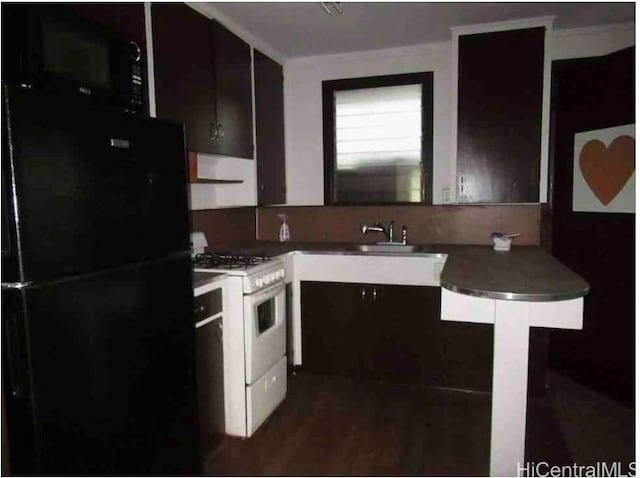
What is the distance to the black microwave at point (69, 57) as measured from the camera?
1.25m

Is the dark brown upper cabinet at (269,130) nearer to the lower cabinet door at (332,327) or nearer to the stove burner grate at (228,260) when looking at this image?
the stove burner grate at (228,260)

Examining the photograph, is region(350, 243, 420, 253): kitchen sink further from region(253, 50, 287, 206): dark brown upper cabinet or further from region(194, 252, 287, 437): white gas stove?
region(194, 252, 287, 437): white gas stove

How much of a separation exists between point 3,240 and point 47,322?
0.77 feet

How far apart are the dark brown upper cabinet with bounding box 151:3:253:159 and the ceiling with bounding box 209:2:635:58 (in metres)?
0.20

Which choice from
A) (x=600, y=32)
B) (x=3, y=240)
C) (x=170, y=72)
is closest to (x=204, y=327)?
(x=3, y=240)

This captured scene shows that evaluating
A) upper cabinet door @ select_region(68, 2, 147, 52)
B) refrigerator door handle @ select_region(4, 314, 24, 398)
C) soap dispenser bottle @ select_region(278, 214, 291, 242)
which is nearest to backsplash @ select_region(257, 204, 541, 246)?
soap dispenser bottle @ select_region(278, 214, 291, 242)

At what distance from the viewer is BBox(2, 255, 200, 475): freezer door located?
118 centimetres

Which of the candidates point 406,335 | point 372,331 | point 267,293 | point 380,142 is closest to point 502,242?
point 406,335

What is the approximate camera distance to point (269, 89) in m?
3.25

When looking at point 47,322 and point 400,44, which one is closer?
point 47,322

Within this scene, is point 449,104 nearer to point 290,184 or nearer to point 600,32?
point 600,32

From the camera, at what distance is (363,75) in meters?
3.36

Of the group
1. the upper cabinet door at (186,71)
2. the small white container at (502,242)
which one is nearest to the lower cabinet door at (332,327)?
the small white container at (502,242)

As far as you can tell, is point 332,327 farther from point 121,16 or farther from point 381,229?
point 121,16
